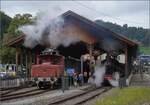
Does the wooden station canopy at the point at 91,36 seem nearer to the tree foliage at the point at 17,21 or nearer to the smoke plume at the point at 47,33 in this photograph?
the smoke plume at the point at 47,33

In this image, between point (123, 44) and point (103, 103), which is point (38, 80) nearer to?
point (123, 44)

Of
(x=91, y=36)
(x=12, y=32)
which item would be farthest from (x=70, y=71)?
(x=12, y=32)

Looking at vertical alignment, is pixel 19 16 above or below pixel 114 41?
above

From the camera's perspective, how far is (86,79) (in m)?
44.9

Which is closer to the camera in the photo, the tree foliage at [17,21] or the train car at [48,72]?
the train car at [48,72]

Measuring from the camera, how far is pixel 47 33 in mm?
43281

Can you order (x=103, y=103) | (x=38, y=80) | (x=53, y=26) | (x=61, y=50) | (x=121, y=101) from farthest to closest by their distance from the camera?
(x=61, y=50), (x=53, y=26), (x=38, y=80), (x=121, y=101), (x=103, y=103)

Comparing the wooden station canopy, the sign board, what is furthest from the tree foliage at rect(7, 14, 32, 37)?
the sign board

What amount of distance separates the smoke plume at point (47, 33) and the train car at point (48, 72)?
444cm

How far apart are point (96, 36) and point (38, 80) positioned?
366 inches

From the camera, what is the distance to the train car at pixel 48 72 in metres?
37.0

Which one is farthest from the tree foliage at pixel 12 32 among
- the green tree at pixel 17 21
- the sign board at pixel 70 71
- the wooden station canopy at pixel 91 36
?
the sign board at pixel 70 71

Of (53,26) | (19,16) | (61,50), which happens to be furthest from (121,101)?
(19,16)

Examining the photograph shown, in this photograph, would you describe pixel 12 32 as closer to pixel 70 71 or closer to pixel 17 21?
pixel 17 21
